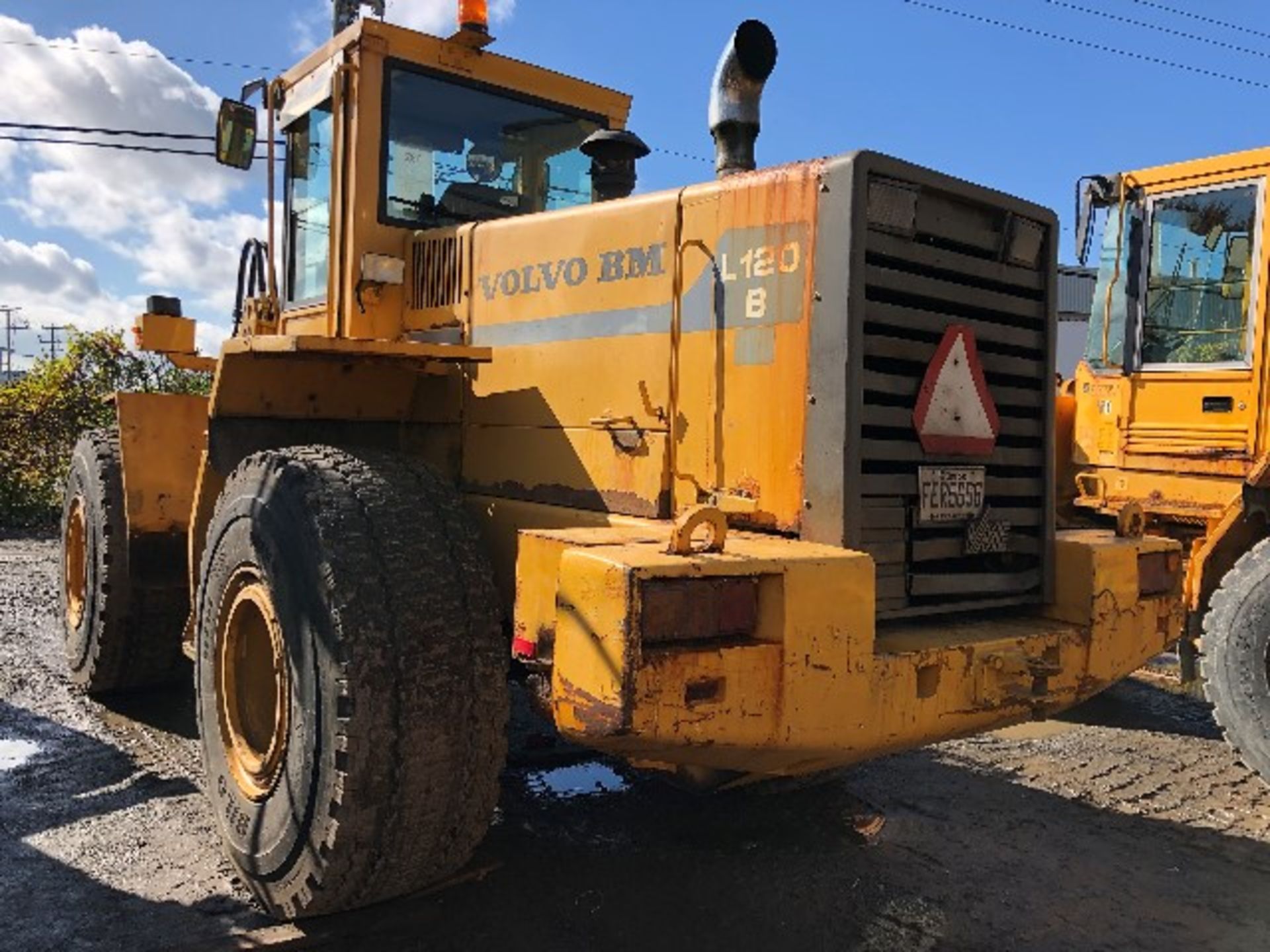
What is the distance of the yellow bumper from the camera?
2391 mm

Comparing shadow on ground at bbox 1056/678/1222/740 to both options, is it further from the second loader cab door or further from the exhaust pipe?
the exhaust pipe

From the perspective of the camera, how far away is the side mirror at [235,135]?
190 inches

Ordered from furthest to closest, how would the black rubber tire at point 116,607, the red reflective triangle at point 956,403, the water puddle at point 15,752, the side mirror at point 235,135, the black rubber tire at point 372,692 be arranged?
1. the black rubber tire at point 116,607
2. the side mirror at point 235,135
3. the water puddle at point 15,752
4. the red reflective triangle at point 956,403
5. the black rubber tire at point 372,692

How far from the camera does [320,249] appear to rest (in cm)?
461

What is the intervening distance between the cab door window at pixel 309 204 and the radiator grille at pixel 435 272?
17.1 inches

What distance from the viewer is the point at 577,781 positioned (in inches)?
180

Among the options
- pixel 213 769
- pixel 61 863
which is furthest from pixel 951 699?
pixel 61 863

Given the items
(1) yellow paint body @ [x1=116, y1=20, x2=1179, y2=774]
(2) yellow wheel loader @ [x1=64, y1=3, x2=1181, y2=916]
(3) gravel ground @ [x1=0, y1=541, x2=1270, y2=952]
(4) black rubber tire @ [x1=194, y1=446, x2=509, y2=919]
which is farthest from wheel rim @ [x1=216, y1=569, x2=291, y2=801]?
(1) yellow paint body @ [x1=116, y1=20, x2=1179, y2=774]

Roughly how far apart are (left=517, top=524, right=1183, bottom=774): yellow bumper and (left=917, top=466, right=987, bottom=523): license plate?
1.21 ft

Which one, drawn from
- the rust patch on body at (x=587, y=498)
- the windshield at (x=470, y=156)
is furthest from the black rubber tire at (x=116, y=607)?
the rust patch on body at (x=587, y=498)

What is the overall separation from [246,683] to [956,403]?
259 cm

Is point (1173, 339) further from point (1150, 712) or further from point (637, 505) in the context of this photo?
point (637, 505)

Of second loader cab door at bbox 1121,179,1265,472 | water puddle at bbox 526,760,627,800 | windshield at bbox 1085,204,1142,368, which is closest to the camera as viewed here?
water puddle at bbox 526,760,627,800

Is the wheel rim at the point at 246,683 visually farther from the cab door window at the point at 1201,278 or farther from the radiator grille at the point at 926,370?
the cab door window at the point at 1201,278
